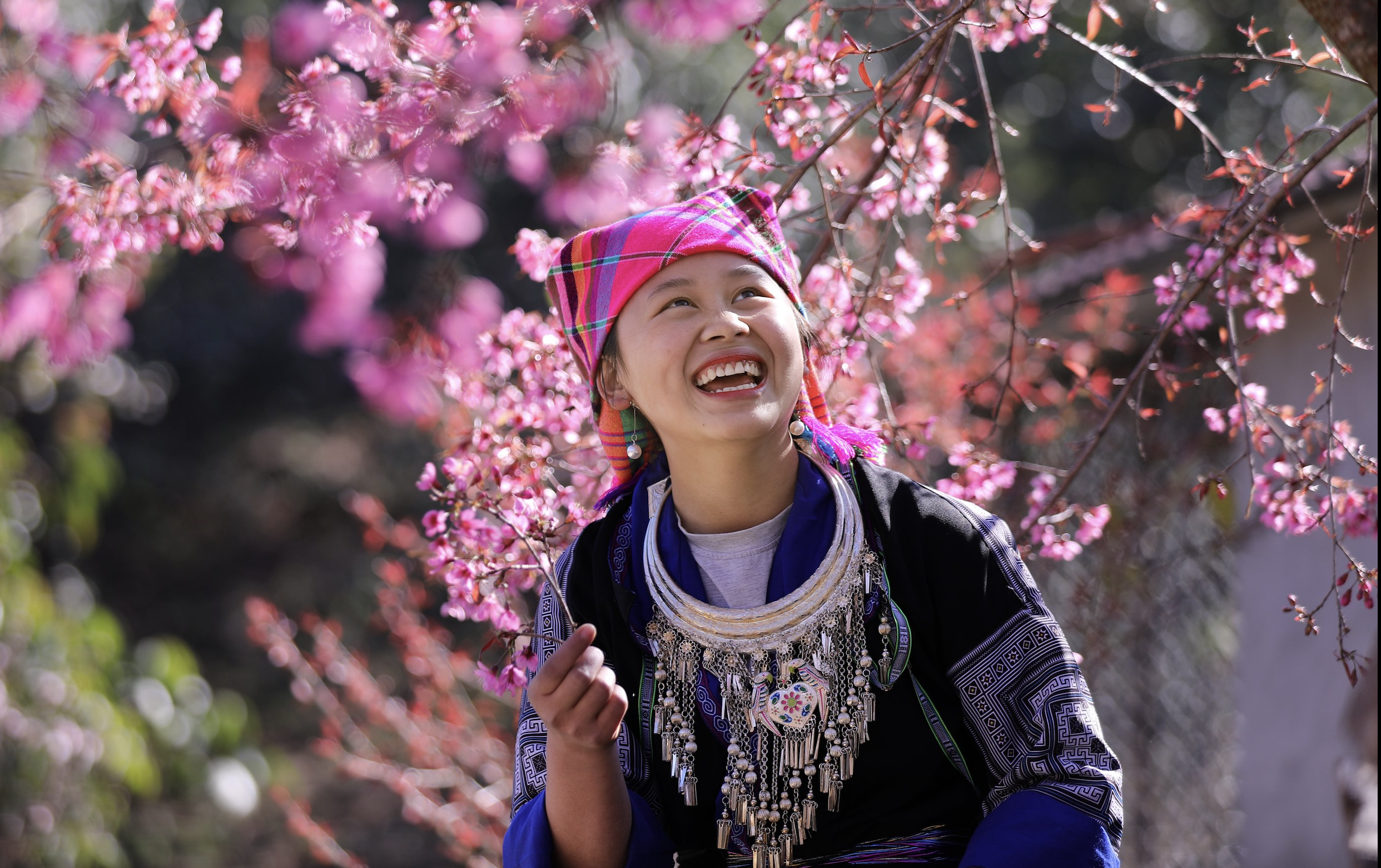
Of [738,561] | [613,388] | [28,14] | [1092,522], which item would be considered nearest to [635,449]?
[613,388]

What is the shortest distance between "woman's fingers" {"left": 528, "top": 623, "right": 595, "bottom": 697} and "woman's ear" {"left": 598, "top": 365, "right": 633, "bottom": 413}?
45 cm

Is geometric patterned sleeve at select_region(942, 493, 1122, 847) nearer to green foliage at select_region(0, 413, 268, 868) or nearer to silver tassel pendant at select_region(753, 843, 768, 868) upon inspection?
silver tassel pendant at select_region(753, 843, 768, 868)

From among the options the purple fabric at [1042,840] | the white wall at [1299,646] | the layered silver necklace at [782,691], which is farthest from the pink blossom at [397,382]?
the white wall at [1299,646]

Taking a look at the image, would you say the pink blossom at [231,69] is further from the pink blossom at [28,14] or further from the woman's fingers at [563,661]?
the woman's fingers at [563,661]

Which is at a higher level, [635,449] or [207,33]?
[207,33]

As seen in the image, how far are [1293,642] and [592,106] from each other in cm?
295

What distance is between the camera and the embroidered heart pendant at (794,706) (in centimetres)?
159

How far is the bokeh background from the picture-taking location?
368 cm

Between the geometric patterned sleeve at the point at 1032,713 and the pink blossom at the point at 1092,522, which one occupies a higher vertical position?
the pink blossom at the point at 1092,522

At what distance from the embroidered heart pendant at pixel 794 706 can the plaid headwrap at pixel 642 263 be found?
1.36ft

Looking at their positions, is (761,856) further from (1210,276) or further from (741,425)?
(1210,276)

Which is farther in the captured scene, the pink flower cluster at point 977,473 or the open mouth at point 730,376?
the pink flower cluster at point 977,473

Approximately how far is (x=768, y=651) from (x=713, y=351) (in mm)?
425

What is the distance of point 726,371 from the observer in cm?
165
